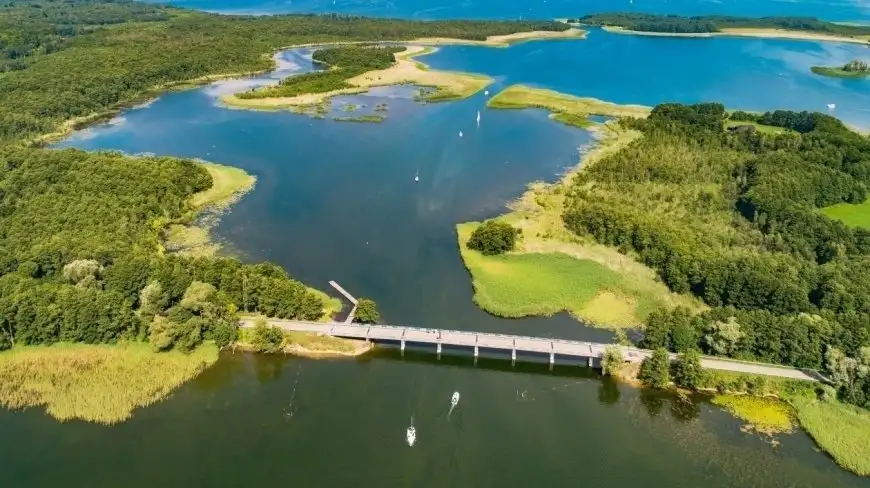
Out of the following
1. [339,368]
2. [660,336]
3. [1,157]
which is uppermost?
[1,157]

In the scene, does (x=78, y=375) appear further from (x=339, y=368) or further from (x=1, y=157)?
(x=1, y=157)

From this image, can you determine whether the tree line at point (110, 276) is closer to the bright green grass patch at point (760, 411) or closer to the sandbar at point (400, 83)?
the bright green grass patch at point (760, 411)

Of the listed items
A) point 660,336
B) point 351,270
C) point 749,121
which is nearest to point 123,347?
point 351,270

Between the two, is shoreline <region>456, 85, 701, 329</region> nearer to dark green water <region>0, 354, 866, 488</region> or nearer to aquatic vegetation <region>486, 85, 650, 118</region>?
dark green water <region>0, 354, 866, 488</region>

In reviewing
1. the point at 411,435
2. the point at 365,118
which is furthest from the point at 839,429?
the point at 365,118

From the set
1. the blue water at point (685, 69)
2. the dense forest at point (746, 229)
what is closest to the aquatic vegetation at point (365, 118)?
the blue water at point (685, 69)
